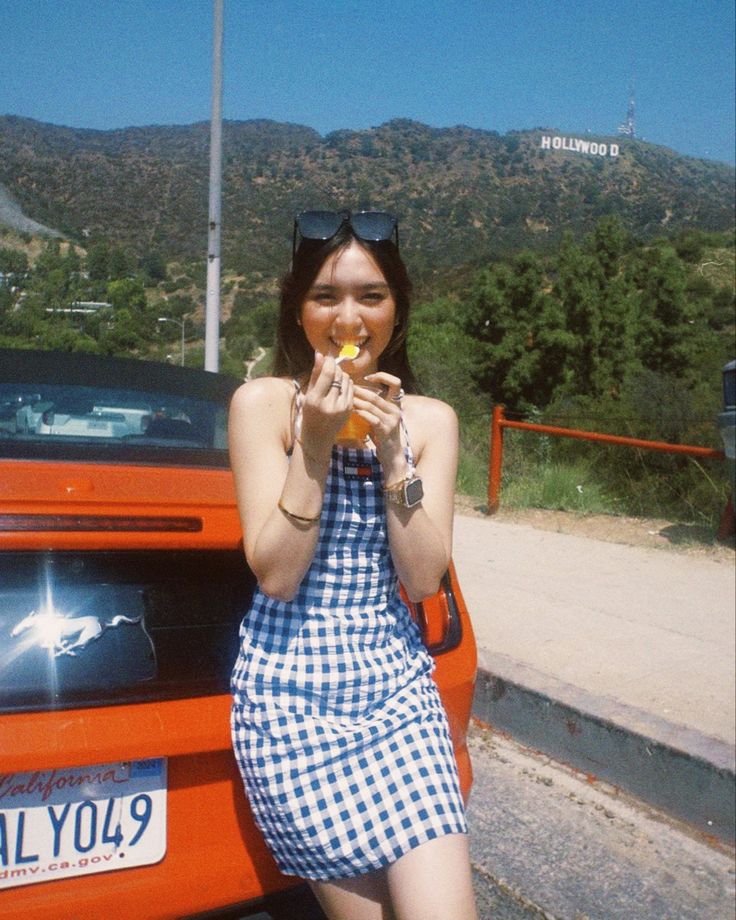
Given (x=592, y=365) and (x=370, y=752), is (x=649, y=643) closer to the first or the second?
(x=370, y=752)

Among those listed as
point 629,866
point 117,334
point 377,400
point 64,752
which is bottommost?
point 629,866

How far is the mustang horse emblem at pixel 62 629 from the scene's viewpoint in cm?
178

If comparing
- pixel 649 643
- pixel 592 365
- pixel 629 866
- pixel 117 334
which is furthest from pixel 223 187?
pixel 592 365

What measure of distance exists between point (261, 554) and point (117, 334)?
131 inches

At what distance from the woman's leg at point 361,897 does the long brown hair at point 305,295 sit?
40.5 inches

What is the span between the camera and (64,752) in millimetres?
1658

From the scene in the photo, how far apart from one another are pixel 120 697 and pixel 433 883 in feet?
2.26

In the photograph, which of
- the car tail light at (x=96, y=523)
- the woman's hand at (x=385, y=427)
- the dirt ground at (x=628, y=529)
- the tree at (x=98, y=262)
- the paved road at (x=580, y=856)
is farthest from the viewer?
the dirt ground at (x=628, y=529)

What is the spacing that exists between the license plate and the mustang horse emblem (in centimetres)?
24

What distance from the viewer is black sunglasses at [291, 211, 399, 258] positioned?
Answer: 1.90 m

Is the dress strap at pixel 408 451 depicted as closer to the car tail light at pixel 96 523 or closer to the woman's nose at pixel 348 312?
the woman's nose at pixel 348 312

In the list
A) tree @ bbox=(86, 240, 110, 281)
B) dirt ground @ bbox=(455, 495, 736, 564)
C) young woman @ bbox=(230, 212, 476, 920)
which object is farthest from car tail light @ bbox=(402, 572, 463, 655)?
dirt ground @ bbox=(455, 495, 736, 564)

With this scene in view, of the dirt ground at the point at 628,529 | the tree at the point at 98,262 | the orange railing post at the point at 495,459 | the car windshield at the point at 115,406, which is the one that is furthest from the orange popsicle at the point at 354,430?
the orange railing post at the point at 495,459

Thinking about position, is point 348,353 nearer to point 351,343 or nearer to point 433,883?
point 351,343
